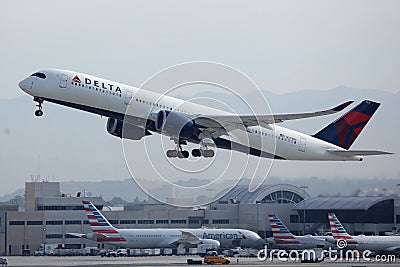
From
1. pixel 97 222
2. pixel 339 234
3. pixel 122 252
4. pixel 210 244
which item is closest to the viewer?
pixel 339 234

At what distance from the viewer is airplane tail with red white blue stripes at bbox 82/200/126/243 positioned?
103 meters

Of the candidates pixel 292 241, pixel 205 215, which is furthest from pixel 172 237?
pixel 205 215

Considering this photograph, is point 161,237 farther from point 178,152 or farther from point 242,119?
point 242,119

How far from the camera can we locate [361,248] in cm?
9225

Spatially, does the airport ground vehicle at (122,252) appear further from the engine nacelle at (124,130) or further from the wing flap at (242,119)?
the wing flap at (242,119)

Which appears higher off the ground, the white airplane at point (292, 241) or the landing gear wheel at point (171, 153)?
the landing gear wheel at point (171, 153)

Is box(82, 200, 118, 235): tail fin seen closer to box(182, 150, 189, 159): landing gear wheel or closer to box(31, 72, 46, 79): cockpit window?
box(182, 150, 189, 159): landing gear wheel

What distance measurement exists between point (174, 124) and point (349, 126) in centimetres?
2230

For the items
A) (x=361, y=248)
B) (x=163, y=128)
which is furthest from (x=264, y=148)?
(x=361, y=248)

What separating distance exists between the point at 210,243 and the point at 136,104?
41.7 m

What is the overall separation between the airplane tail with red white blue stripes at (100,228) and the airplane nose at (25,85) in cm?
4001

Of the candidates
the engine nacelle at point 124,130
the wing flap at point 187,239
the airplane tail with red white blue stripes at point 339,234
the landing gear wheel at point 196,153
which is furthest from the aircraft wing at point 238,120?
the wing flap at point 187,239

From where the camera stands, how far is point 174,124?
67250 mm

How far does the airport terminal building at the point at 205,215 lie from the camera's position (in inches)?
4683
